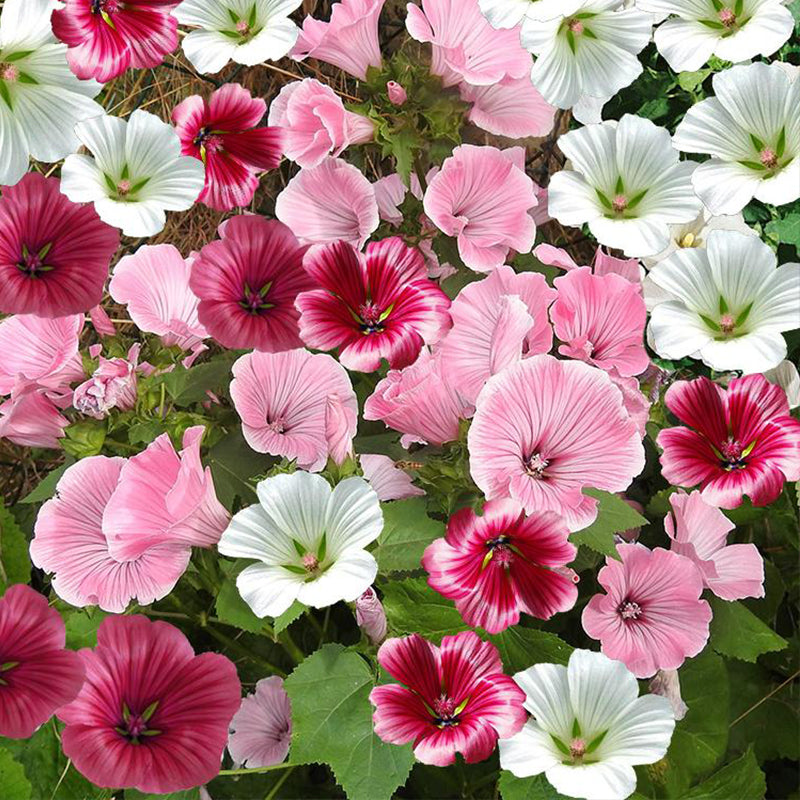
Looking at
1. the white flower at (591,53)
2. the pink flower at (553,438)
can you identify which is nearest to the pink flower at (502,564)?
the pink flower at (553,438)

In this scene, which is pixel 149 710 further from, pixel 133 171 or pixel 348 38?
pixel 348 38

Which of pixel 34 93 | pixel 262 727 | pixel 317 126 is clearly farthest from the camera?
pixel 262 727

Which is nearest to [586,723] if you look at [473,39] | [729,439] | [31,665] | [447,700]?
[447,700]

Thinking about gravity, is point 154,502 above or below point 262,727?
above

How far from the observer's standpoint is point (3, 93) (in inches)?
21.0

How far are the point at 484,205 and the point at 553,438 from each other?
178 mm

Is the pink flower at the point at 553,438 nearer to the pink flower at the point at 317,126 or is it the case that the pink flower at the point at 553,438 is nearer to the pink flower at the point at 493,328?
the pink flower at the point at 493,328

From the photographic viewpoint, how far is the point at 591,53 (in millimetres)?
624

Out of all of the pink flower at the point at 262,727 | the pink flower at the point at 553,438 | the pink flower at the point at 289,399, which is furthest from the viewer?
the pink flower at the point at 262,727

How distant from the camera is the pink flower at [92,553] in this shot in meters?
0.60

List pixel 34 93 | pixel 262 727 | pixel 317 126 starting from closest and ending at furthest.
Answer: pixel 34 93
pixel 317 126
pixel 262 727

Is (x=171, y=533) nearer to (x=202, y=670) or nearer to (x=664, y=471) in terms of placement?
(x=202, y=670)

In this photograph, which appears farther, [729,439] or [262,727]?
[262,727]

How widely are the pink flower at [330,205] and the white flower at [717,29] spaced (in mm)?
183
